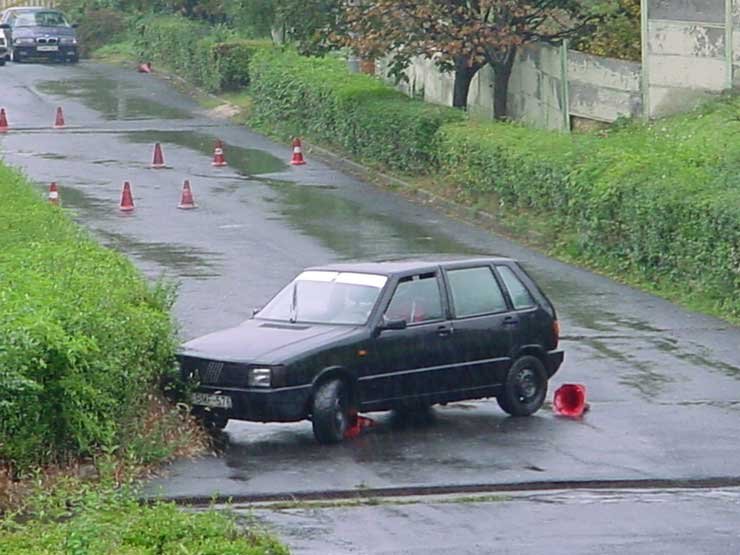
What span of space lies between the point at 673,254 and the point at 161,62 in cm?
3310

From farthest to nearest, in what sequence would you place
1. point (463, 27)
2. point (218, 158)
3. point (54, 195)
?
point (218, 158), point (463, 27), point (54, 195)

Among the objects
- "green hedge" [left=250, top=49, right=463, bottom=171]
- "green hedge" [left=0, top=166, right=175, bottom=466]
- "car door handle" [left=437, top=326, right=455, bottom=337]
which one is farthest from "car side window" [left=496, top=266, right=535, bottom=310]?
"green hedge" [left=250, top=49, right=463, bottom=171]

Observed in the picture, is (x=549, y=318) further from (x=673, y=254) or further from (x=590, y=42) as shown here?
(x=590, y=42)

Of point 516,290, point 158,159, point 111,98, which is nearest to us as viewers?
point 516,290

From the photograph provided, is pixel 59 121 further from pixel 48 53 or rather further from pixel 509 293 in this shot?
pixel 509 293

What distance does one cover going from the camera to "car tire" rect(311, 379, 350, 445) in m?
14.3

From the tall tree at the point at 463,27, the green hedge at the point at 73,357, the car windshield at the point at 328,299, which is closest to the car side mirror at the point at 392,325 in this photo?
the car windshield at the point at 328,299

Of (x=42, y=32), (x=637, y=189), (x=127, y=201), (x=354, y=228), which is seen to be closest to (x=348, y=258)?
(x=354, y=228)

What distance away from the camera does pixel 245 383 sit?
46.2 ft

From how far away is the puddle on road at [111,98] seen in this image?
1672 inches

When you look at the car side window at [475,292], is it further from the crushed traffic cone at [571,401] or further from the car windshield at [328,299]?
the crushed traffic cone at [571,401]

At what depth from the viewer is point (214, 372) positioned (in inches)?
561

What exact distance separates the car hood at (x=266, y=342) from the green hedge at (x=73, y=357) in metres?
0.36

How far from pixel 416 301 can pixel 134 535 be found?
6.02 meters
